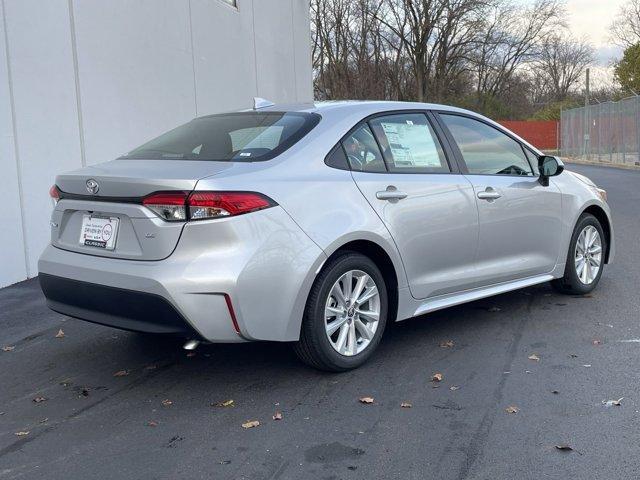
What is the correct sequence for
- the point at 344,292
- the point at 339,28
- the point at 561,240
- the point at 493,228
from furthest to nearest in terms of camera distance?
the point at 339,28
the point at 561,240
the point at 493,228
the point at 344,292

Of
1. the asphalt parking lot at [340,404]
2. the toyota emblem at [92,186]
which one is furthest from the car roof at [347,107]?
the asphalt parking lot at [340,404]

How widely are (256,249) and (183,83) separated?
24.8 feet

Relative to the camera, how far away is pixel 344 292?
173 inches

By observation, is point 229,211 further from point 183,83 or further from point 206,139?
point 183,83

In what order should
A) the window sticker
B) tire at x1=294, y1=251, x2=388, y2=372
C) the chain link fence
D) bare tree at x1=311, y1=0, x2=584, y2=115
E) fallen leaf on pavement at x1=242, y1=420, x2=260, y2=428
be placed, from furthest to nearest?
bare tree at x1=311, y1=0, x2=584, y2=115 → the chain link fence → the window sticker → tire at x1=294, y1=251, x2=388, y2=372 → fallen leaf on pavement at x1=242, y1=420, x2=260, y2=428

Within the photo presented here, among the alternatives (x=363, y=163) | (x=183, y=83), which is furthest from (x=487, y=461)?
(x=183, y=83)

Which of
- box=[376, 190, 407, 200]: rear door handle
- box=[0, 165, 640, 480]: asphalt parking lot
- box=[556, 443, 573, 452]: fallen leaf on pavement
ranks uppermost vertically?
box=[376, 190, 407, 200]: rear door handle

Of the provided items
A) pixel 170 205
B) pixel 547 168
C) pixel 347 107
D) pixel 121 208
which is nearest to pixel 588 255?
pixel 547 168

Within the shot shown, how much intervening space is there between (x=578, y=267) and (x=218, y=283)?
3749mm

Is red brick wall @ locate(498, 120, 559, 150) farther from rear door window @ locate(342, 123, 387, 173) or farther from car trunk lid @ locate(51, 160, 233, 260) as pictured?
car trunk lid @ locate(51, 160, 233, 260)

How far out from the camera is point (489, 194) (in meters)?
5.28

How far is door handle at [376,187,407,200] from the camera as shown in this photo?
457 centimetres

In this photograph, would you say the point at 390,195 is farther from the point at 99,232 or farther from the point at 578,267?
the point at 578,267

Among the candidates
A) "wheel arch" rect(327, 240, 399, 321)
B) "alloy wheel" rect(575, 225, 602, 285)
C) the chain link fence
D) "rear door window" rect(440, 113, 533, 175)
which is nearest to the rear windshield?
"wheel arch" rect(327, 240, 399, 321)
